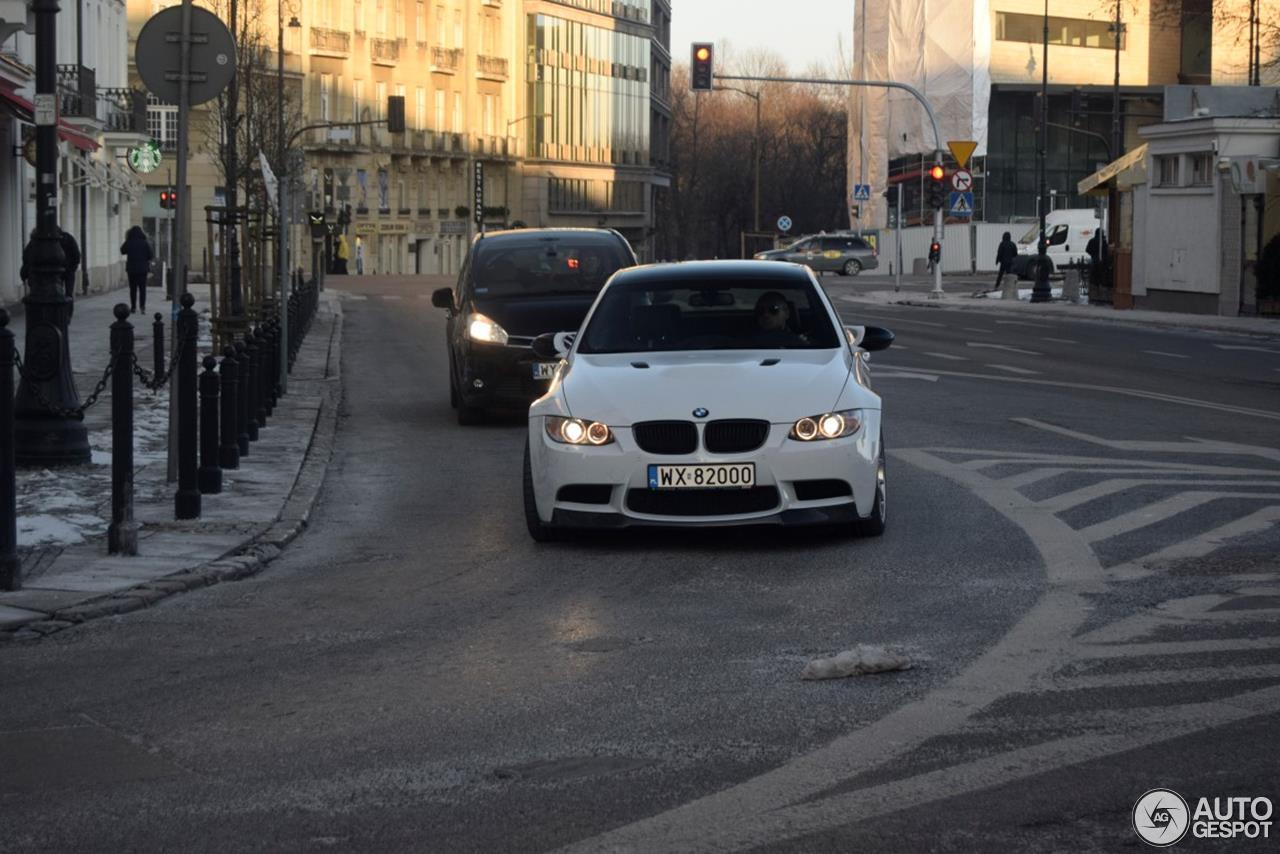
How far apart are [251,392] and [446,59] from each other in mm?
90743

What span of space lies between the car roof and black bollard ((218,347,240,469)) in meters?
2.88

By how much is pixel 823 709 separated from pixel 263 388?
1131cm

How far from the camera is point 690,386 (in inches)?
396

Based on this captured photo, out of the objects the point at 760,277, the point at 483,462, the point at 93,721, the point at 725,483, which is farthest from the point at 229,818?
the point at 483,462

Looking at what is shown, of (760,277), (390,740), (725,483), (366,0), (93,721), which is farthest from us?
(366,0)

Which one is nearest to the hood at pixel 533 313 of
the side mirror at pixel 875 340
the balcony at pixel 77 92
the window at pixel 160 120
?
the side mirror at pixel 875 340

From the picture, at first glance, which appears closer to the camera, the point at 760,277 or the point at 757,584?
the point at 757,584

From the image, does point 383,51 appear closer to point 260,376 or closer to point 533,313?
point 533,313

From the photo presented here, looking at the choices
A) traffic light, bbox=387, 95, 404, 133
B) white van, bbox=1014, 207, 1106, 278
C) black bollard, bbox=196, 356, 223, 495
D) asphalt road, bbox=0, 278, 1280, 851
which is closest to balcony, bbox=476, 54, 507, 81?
white van, bbox=1014, 207, 1106, 278

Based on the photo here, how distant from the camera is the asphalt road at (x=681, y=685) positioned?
5160 millimetres

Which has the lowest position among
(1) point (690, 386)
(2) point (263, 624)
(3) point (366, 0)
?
(2) point (263, 624)

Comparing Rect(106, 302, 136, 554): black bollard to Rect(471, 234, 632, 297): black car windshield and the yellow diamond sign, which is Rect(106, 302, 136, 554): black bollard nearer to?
Rect(471, 234, 632, 297): black car windshield

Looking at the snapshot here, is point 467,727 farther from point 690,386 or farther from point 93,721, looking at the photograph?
point 690,386

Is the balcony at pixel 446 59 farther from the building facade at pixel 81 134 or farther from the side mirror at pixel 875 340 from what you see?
the side mirror at pixel 875 340
